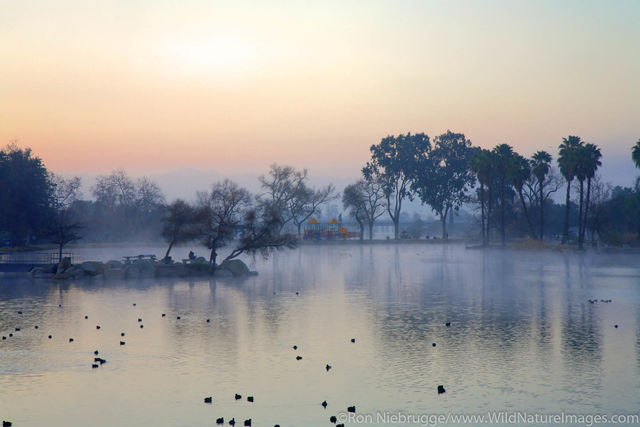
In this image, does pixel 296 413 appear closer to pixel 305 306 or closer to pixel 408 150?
pixel 305 306

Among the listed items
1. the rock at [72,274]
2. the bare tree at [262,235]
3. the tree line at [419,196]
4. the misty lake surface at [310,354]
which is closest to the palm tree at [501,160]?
the tree line at [419,196]

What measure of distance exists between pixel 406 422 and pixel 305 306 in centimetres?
1621

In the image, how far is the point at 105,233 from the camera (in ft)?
389

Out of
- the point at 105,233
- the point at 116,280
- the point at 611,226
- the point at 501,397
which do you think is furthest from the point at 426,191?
the point at 501,397

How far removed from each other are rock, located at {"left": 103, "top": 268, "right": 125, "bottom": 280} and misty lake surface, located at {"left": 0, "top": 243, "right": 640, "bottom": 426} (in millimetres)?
8347

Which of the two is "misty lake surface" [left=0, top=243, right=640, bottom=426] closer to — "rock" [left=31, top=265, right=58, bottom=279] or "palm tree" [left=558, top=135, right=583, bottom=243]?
"rock" [left=31, top=265, right=58, bottom=279]

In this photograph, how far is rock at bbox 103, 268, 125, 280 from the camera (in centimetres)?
4247

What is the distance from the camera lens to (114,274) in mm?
42562

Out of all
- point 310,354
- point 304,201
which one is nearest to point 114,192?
point 304,201

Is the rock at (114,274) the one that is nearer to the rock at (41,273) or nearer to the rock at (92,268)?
the rock at (92,268)

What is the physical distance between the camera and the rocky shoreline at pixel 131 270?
4275 cm

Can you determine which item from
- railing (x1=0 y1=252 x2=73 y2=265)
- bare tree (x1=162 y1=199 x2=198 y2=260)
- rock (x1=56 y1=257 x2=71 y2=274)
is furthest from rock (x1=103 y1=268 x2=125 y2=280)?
railing (x1=0 y1=252 x2=73 y2=265)

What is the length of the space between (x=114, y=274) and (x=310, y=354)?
27.8 m

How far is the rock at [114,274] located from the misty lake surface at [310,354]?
27.4ft
